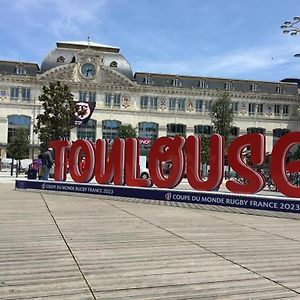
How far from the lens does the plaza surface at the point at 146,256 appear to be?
5.62 metres

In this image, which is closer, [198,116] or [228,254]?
[228,254]

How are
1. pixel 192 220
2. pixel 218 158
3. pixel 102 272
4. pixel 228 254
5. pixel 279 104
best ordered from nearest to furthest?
pixel 102 272 < pixel 228 254 < pixel 192 220 < pixel 218 158 < pixel 279 104

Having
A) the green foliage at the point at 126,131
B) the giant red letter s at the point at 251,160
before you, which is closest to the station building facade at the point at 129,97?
the green foliage at the point at 126,131

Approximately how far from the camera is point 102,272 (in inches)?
251

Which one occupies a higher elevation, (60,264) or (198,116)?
(198,116)

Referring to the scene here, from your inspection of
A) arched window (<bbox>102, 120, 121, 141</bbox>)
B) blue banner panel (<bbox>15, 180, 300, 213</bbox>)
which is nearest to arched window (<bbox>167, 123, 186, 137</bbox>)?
arched window (<bbox>102, 120, 121, 141</bbox>)

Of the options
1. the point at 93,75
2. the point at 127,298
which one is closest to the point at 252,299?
the point at 127,298

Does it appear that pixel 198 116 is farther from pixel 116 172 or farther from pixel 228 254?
pixel 228 254

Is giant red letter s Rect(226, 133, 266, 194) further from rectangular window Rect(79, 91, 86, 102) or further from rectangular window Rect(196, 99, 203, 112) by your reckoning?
rectangular window Rect(196, 99, 203, 112)

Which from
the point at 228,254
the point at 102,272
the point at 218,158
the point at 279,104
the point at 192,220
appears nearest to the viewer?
the point at 102,272

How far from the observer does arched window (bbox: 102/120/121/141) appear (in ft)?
268

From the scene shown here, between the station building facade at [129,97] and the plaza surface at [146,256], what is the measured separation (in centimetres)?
6526

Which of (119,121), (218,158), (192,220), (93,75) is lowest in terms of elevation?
(192,220)

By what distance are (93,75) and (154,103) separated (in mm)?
11814
